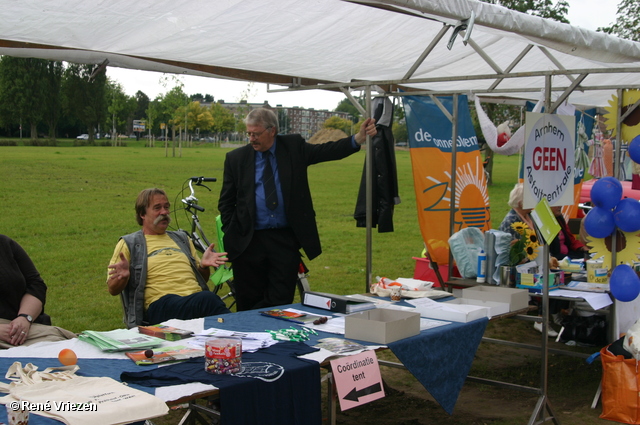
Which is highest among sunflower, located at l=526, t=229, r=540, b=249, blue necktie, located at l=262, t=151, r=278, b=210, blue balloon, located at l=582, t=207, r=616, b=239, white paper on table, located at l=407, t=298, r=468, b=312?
blue necktie, located at l=262, t=151, r=278, b=210

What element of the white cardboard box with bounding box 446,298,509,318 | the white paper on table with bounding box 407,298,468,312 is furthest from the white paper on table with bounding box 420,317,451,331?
the white cardboard box with bounding box 446,298,509,318

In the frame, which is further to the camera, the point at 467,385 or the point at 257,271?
the point at 467,385

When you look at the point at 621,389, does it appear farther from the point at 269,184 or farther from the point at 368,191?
the point at 269,184

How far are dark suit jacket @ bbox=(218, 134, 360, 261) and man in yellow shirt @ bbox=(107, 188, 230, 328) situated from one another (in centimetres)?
31

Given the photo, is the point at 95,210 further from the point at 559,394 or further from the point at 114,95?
the point at 114,95

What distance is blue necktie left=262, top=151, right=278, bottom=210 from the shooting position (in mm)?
3990

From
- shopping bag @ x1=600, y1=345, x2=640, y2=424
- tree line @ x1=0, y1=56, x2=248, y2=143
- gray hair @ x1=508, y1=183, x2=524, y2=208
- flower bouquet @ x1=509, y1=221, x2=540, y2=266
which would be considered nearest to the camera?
shopping bag @ x1=600, y1=345, x2=640, y2=424

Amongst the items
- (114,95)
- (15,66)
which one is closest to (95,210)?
(15,66)

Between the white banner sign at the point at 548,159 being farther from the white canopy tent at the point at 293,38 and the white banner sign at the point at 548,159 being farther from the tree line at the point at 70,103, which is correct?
the tree line at the point at 70,103

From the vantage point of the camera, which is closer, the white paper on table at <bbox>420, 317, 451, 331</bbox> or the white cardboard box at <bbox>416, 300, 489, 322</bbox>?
the white paper on table at <bbox>420, 317, 451, 331</bbox>

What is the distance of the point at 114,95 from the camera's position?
51.3 metres

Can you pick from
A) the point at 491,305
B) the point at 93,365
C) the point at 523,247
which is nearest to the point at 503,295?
the point at 491,305

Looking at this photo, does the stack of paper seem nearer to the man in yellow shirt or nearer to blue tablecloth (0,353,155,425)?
blue tablecloth (0,353,155,425)

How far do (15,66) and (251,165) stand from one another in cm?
3305
